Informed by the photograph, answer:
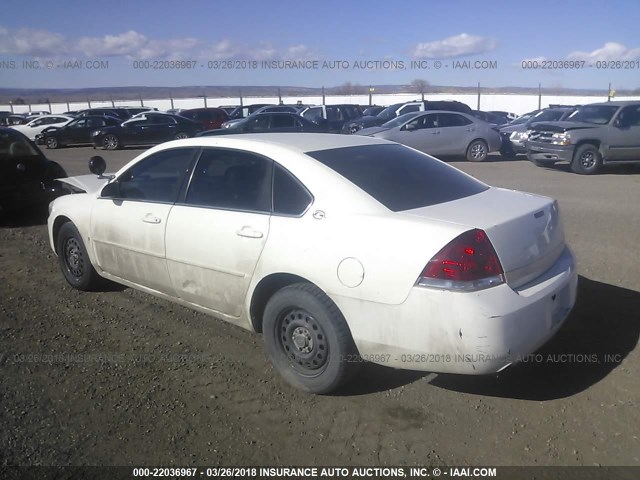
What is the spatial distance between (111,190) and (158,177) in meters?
0.52

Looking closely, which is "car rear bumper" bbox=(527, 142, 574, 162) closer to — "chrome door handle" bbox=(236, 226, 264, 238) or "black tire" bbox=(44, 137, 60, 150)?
"chrome door handle" bbox=(236, 226, 264, 238)

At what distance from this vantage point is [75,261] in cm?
529

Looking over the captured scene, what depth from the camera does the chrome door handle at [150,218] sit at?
4.20 metres

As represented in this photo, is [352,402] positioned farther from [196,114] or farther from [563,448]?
[196,114]

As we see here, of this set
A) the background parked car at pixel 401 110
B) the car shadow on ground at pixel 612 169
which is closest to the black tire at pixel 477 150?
the car shadow on ground at pixel 612 169

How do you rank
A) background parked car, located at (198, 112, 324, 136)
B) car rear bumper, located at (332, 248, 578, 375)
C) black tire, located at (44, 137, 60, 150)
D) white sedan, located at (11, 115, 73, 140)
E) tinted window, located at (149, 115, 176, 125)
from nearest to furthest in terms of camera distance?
car rear bumper, located at (332, 248, 578, 375) → background parked car, located at (198, 112, 324, 136) → tinted window, located at (149, 115, 176, 125) → black tire, located at (44, 137, 60, 150) → white sedan, located at (11, 115, 73, 140)

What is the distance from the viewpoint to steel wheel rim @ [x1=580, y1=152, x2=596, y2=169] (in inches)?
534

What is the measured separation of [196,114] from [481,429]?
25.1 m

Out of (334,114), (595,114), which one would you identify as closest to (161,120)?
(334,114)

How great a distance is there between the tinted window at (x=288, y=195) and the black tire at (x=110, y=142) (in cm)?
2097

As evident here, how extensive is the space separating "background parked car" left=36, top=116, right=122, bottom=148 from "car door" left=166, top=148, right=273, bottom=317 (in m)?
22.0

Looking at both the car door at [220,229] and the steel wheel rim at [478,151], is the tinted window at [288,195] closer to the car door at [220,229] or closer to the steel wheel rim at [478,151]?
the car door at [220,229]

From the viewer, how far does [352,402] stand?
338cm

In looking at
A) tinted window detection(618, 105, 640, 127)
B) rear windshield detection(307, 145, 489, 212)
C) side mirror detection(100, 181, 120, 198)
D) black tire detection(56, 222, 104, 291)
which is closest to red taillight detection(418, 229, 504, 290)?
rear windshield detection(307, 145, 489, 212)
